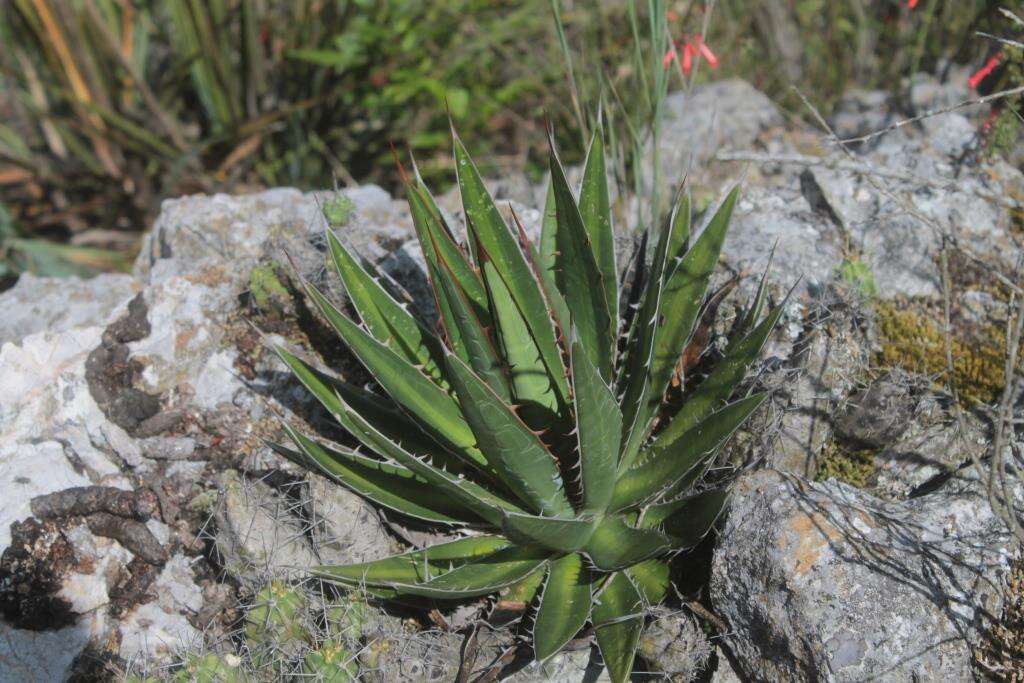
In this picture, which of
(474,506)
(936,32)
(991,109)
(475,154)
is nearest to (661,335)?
(474,506)

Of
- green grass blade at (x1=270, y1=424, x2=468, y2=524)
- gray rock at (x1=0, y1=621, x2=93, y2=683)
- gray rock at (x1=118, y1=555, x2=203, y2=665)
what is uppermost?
green grass blade at (x1=270, y1=424, x2=468, y2=524)

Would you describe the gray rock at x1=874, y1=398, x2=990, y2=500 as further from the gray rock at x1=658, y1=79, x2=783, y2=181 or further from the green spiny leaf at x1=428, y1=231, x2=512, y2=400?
the gray rock at x1=658, y1=79, x2=783, y2=181

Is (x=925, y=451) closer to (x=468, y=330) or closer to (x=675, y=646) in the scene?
(x=675, y=646)

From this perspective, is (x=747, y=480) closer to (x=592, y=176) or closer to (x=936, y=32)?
(x=592, y=176)

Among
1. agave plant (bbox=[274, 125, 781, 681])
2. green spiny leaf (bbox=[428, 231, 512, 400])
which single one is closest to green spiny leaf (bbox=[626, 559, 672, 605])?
agave plant (bbox=[274, 125, 781, 681])

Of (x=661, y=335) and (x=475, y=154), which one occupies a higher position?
(x=661, y=335)

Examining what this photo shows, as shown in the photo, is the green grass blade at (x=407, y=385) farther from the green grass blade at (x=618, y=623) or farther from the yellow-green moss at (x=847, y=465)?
the yellow-green moss at (x=847, y=465)
